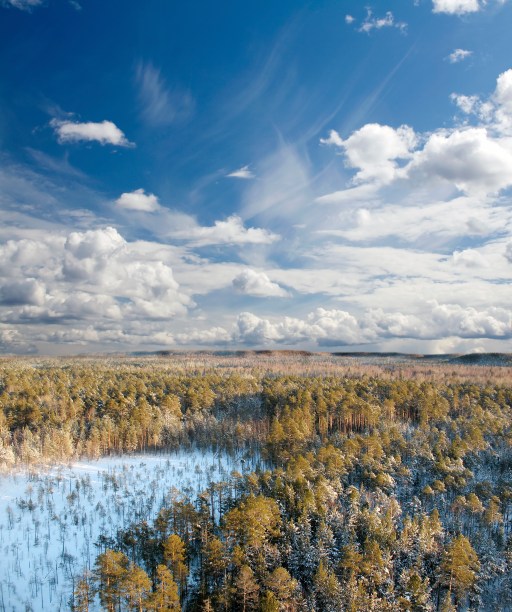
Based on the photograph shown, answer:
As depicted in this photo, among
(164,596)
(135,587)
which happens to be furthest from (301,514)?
(135,587)

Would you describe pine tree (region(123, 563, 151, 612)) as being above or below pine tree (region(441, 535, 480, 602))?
above

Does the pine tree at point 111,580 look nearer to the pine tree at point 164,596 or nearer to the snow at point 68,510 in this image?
the pine tree at point 164,596

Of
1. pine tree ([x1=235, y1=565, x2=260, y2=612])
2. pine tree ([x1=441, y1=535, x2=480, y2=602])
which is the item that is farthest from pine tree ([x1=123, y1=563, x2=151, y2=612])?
pine tree ([x1=441, y1=535, x2=480, y2=602])

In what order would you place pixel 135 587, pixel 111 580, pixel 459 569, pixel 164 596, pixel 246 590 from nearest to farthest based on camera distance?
pixel 135 587 < pixel 164 596 < pixel 111 580 < pixel 246 590 < pixel 459 569

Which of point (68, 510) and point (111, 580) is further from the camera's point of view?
point (68, 510)

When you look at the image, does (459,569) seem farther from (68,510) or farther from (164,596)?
(68,510)

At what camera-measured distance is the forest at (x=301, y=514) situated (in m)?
25.8

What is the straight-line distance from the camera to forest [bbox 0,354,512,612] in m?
25.8

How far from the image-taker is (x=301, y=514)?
1282 inches

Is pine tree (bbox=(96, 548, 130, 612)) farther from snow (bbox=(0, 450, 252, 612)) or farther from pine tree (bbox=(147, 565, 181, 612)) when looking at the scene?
snow (bbox=(0, 450, 252, 612))

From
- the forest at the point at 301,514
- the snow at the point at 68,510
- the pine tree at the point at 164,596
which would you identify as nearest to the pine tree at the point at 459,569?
the forest at the point at 301,514

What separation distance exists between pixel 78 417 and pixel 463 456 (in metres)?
50.2

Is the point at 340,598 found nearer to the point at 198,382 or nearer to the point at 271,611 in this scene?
the point at 271,611

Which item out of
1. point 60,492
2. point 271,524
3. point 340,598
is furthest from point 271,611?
point 60,492
